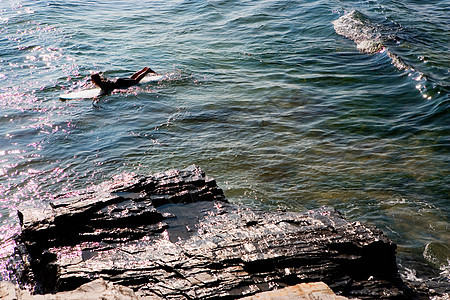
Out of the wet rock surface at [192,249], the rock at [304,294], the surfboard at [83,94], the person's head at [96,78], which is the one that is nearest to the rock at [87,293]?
the wet rock surface at [192,249]

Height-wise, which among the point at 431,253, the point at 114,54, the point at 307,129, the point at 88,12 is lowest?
the point at 431,253

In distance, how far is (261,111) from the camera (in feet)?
37.9

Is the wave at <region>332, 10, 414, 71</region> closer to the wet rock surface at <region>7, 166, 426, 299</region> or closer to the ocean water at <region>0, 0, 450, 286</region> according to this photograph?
the ocean water at <region>0, 0, 450, 286</region>

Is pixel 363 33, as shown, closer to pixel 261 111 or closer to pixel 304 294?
pixel 261 111

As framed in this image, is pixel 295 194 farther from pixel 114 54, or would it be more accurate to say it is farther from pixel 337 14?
pixel 337 14

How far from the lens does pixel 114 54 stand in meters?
17.0

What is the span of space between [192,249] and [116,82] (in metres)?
9.87

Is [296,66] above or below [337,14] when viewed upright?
below

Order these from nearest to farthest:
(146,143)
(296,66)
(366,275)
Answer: (366,275)
(146,143)
(296,66)

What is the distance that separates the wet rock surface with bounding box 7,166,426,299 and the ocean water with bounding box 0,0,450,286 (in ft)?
3.99

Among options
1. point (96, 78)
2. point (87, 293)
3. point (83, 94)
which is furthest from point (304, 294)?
point (83, 94)

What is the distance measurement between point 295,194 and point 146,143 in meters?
4.13

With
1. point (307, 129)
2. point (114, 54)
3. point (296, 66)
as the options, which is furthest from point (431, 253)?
point (114, 54)

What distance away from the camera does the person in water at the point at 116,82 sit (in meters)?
13.0
